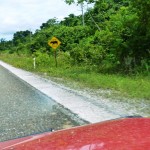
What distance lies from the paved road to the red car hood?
415cm

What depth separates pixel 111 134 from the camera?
2527 mm

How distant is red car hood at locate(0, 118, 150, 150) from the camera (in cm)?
219

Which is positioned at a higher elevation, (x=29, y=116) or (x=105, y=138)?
(x=105, y=138)

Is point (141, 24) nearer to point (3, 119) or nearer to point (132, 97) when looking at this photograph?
point (132, 97)

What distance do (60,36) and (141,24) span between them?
3338 cm

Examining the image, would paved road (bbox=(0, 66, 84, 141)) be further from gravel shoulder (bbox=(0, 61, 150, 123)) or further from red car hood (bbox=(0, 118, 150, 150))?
red car hood (bbox=(0, 118, 150, 150))

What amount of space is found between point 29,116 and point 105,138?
326 inches

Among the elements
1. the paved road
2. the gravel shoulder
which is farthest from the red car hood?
the gravel shoulder

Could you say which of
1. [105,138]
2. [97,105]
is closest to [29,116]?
[97,105]

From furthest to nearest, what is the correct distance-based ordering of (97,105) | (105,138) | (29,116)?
(97,105) < (29,116) < (105,138)

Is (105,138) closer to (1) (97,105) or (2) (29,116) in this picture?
(2) (29,116)

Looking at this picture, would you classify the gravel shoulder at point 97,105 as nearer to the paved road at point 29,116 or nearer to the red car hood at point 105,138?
the paved road at point 29,116

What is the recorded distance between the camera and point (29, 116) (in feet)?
34.7

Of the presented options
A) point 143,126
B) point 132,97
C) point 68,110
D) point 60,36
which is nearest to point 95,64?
point 132,97
